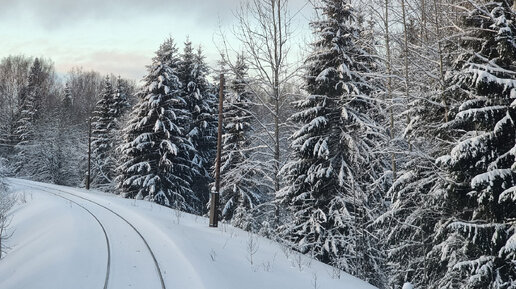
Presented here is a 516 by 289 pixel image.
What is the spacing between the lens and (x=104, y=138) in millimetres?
39531

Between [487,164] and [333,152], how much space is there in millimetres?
6715

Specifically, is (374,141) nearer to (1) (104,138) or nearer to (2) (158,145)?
(2) (158,145)

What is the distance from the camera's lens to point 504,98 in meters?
7.97

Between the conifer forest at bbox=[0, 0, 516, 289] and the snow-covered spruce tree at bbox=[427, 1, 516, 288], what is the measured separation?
0.11ft

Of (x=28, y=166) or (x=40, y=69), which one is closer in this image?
(x=28, y=166)

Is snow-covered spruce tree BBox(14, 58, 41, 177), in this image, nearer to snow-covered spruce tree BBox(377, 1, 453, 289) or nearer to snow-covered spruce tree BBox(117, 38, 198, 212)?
snow-covered spruce tree BBox(117, 38, 198, 212)

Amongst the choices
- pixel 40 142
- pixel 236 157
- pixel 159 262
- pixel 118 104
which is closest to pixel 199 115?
pixel 236 157

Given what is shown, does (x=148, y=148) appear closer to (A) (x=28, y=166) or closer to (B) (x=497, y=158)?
(B) (x=497, y=158)

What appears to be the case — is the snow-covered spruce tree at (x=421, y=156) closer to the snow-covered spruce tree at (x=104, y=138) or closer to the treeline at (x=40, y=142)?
the snow-covered spruce tree at (x=104, y=138)

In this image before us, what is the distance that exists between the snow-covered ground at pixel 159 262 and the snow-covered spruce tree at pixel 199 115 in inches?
669

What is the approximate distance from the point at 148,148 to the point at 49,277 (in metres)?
19.5

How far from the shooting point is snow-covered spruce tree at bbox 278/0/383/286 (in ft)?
44.5

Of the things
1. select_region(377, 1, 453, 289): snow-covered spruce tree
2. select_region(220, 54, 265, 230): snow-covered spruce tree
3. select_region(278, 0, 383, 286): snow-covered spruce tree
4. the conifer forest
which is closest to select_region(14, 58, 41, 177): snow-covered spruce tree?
the conifer forest

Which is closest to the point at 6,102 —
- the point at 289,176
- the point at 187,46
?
the point at 187,46
